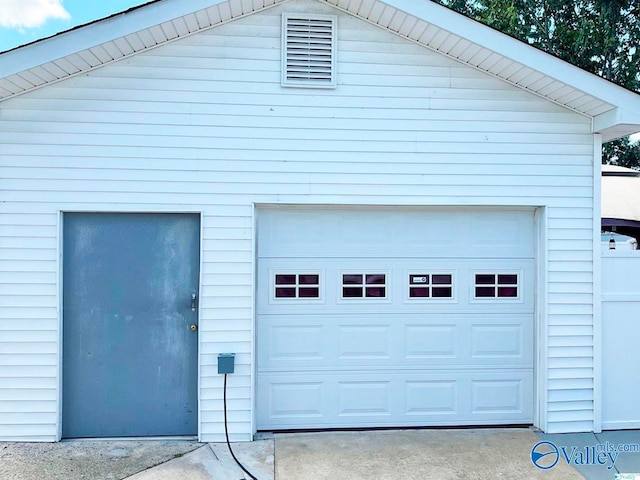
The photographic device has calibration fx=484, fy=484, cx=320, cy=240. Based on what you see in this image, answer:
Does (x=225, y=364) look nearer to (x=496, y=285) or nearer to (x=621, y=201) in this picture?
(x=496, y=285)

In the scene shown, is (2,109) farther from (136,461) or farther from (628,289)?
(628,289)

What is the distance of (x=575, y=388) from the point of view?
461 cm

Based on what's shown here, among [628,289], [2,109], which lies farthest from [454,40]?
[2,109]

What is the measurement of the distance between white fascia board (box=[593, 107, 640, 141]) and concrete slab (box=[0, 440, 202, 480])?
4611mm

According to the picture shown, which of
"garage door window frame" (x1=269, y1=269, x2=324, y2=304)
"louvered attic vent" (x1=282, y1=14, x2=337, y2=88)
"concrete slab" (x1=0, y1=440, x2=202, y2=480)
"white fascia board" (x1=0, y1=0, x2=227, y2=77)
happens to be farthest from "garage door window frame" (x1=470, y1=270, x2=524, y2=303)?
"white fascia board" (x1=0, y1=0, x2=227, y2=77)

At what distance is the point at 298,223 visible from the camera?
4.57m

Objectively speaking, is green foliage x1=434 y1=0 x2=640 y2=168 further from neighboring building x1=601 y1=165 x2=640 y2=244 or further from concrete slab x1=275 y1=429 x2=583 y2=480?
concrete slab x1=275 y1=429 x2=583 y2=480

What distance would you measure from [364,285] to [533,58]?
2490 mm

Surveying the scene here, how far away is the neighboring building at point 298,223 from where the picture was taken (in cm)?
420

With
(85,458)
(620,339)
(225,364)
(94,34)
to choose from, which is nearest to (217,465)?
(225,364)

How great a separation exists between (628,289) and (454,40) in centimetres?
290

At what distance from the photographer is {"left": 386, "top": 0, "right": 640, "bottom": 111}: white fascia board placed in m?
4.12

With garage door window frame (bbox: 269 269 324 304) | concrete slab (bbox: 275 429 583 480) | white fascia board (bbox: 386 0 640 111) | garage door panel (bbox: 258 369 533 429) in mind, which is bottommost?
concrete slab (bbox: 275 429 583 480)
